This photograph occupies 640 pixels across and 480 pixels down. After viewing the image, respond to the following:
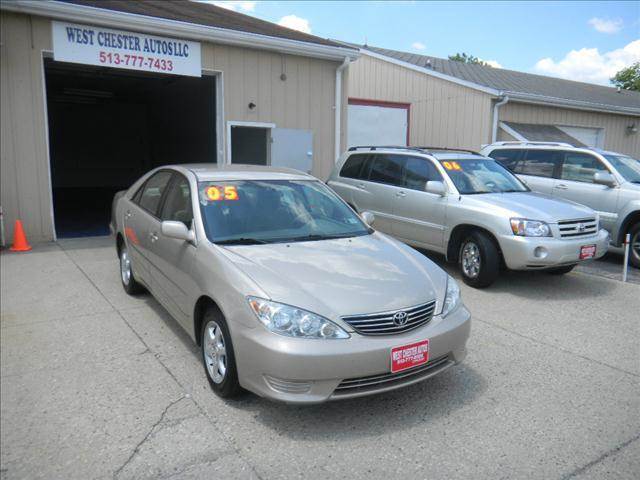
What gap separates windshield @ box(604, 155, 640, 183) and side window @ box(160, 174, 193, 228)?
287 inches

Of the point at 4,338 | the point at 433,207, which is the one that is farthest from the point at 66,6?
the point at 433,207

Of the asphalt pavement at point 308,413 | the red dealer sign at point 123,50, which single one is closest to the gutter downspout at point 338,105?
the red dealer sign at point 123,50

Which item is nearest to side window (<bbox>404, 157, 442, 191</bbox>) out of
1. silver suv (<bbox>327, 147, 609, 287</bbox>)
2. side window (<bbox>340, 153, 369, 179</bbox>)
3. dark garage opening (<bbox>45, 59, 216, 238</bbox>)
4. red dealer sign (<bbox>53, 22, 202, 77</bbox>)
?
silver suv (<bbox>327, 147, 609, 287</bbox>)

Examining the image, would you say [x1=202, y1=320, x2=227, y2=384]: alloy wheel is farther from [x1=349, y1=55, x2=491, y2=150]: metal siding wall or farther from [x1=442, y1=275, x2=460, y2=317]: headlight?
[x1=349, y1=55, x2=491, y2=150]: metal siding wall

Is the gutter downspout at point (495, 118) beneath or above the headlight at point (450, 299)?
above

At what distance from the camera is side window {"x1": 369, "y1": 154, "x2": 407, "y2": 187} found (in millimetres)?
7965

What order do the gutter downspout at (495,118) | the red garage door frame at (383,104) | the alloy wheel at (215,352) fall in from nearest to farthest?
the alloy wheel at (215,352) → the gutter downspout at (495,118) → the red garage door frame at (383,104)

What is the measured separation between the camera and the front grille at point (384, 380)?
10.2 ft

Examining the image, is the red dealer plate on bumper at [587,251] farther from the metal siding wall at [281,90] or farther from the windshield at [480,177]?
the metal siding wall at [281,90]

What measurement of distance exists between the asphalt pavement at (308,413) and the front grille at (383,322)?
0.62m

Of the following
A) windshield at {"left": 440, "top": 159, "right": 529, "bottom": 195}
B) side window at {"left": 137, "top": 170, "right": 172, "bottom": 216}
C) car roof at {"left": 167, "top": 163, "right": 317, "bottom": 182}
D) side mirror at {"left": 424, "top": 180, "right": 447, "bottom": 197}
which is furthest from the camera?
windshield at {"left": 440, "top": 159, "right": 529, "bottom": 195}

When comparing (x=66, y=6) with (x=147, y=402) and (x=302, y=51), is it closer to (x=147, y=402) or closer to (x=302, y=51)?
(x=302, y=51)

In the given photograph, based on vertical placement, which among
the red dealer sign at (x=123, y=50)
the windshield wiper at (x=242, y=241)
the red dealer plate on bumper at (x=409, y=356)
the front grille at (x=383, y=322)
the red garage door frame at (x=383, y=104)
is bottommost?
the red dealer plate on bumper at (x=409, y=356)

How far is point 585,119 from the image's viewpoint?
56.1 ft
